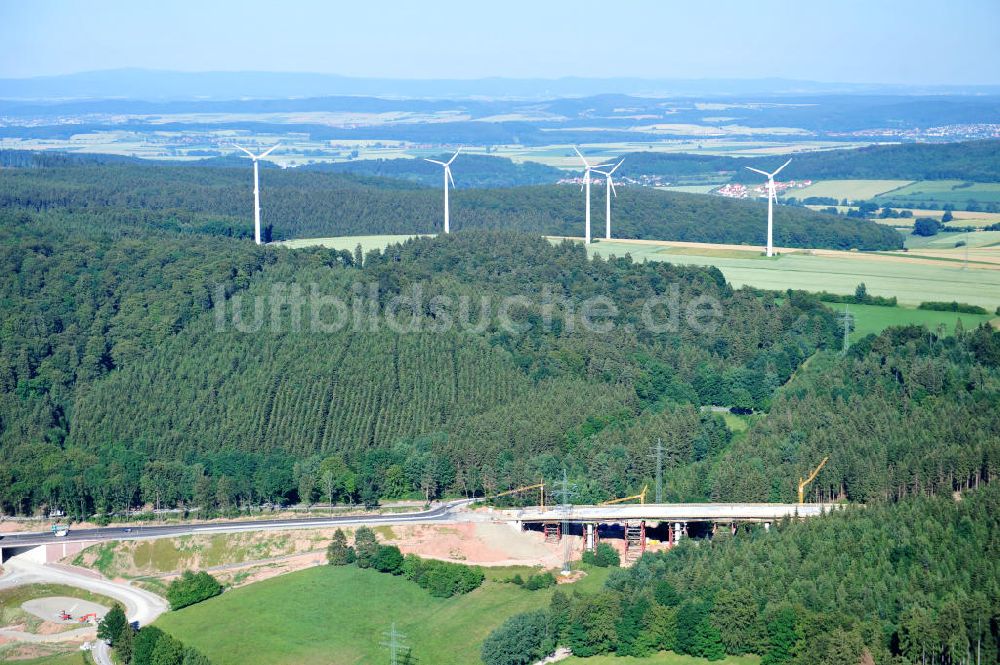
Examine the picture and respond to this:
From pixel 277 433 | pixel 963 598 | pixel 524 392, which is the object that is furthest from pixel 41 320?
pixel 963 598

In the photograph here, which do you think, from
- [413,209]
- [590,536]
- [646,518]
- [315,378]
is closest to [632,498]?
[646,518]

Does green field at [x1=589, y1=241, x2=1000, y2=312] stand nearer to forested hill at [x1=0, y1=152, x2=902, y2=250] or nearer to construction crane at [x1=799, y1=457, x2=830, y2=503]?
forested hill at [x1=0, y1=152, x2=902, y2=250]

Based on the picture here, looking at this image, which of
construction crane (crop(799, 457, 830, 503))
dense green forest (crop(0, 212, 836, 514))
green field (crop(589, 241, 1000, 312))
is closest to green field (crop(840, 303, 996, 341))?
green field (crop(589, 241, 1000, 312))

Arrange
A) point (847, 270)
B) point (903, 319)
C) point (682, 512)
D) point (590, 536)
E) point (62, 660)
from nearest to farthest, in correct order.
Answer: point (62, 660), point (682, 512), point (590, 536), point (903, 319), point (847, 270)

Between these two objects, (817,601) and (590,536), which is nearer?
(817,601)

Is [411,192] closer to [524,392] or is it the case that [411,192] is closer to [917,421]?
[524,392]

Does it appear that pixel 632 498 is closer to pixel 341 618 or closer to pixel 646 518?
pixel 646 518

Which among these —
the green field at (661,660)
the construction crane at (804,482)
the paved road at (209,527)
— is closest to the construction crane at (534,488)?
the paved road at (209,527)
